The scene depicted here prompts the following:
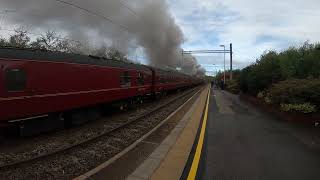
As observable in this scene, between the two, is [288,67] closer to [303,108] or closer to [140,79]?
[303,108]

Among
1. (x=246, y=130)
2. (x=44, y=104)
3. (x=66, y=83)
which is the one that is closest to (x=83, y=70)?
(x=66, y=83)

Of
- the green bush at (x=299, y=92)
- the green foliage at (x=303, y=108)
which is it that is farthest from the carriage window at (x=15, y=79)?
the green bush at (x=299, y=92)

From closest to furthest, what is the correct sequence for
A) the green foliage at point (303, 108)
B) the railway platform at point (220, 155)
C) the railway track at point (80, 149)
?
the railway platform at point (220, 155) → the railway track at point (80, 149) → the green foliage at point (303, 108)

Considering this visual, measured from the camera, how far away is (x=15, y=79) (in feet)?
31.3

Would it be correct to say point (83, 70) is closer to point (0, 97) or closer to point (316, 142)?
point (0, 97)

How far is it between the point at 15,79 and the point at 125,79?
8.94m

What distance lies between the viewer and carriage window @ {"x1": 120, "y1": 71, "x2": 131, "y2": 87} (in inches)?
693

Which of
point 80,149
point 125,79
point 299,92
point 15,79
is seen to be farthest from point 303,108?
point 15,79

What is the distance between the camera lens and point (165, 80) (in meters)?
31.3

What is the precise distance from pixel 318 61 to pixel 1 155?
52.7 feet

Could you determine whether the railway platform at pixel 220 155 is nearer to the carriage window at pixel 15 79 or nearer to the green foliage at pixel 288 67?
the carriage window at pixel 15 79

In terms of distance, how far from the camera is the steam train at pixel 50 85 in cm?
939

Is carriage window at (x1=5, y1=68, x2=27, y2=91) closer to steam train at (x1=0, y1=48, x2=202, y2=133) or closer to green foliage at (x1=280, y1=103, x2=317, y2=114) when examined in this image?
steam train at (x1=0, y1=48, x2=202, y2=133)

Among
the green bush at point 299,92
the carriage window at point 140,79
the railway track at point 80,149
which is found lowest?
the railway track at point 80,149
